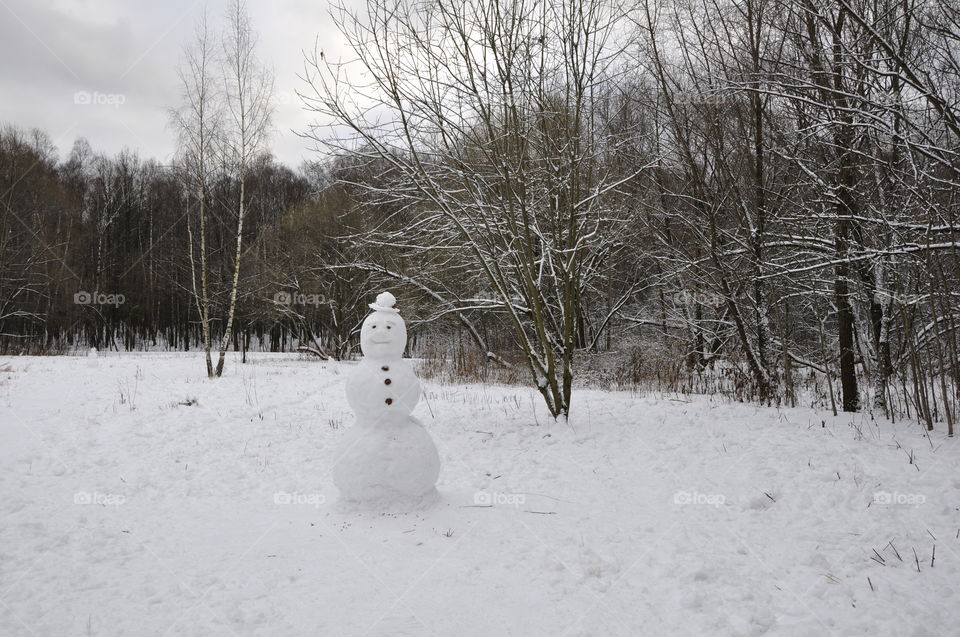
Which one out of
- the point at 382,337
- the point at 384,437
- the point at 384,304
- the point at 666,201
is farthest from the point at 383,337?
the point at 666,201

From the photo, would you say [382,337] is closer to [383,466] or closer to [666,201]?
[383,466]

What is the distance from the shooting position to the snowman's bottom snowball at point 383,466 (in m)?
4.11

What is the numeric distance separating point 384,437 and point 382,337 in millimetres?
889

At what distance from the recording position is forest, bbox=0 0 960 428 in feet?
15.3

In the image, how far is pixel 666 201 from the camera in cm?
1109

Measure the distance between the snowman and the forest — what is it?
1.93m

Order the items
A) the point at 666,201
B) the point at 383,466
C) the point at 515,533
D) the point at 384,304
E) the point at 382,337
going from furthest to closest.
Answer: the point at 666,201, the point at 384,304, the point at 382,337, the point at 383,466, the point at 515,533

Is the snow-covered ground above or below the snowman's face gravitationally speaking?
below

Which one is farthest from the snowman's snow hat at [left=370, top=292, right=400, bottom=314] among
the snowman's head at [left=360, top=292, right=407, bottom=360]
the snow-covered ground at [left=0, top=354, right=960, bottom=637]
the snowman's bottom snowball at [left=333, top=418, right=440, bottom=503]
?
the snow-covered ground at [left=0, top=354, right=960, bottom=637]

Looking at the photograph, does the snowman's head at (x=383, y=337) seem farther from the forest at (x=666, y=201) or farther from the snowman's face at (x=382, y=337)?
the forest at (x=666, y=201)

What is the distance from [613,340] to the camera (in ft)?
50.3

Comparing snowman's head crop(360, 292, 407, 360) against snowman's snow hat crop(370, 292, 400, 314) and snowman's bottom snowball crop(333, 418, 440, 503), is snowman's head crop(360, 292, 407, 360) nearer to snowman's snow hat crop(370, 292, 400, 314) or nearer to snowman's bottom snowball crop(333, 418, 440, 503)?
snowman's snow hat crop(370, 292, 400, 314)

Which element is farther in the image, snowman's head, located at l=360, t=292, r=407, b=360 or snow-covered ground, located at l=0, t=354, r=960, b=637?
snowman's head, located at l=360, t=292, r=407, b=360

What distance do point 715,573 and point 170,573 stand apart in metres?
3.67
